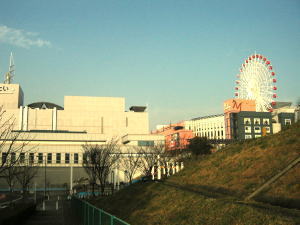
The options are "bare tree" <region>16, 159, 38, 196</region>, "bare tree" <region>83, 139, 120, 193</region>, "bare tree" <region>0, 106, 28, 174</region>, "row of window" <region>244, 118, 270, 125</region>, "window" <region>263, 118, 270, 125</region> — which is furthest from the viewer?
"window" <region>263, 118, 270, 125</region>

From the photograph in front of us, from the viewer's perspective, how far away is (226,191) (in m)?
16.9

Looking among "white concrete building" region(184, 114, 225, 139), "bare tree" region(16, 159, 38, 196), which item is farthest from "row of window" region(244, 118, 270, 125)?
"bare tree" region(16, 159, 38, 196)

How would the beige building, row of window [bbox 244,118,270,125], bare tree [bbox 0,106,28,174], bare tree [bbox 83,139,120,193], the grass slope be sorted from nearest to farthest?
the grass slope → bare tree [bbox 0,106,28,174] → bare tree [bbox 83,139,120,193] → the beige building → row of window [bbox 244,118,270,125]

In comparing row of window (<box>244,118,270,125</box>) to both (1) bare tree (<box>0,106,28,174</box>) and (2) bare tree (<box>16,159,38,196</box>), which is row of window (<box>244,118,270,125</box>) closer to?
(1) bare tree (<box>0,106,28,174</box>)

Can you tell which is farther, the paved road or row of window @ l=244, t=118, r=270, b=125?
→ row of window @ l=244, t=118, r=270, b=125

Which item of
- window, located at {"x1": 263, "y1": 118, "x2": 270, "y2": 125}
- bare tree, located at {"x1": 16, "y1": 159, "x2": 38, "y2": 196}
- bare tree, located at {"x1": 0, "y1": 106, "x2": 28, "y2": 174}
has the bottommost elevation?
bare tree, located at {"x1": 16, "y1": 159, "x2": 38, "y2": 196}

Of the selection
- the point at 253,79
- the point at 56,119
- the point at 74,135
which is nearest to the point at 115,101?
the point at 56,119

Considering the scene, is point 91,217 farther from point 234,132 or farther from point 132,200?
point 234,132

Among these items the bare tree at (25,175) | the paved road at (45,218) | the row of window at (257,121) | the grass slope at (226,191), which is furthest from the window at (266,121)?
the grass slope at (226,191)

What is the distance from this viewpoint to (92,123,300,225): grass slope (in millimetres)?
11359

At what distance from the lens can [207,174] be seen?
2086 centimetres

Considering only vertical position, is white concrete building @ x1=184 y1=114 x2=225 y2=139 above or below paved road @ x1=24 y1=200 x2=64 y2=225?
above

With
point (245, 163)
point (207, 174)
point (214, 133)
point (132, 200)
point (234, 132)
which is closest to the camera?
point (245, 163)

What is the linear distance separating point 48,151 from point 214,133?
11320 centimetres
